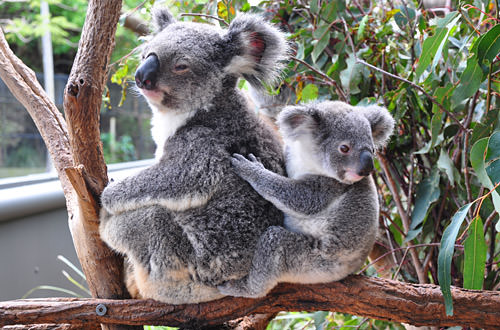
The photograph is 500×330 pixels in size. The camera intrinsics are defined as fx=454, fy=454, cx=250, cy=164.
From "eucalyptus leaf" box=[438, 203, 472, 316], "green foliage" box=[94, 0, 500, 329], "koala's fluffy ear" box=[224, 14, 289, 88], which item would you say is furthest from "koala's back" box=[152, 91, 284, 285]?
"eucalyptus leaf" box=[438, 203, 472, 316]

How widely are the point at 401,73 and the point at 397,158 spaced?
1.51 feet

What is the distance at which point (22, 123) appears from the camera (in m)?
4.34

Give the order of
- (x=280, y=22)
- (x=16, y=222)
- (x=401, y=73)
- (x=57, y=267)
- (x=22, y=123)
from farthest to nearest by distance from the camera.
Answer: (x=22, y=123)
(x=57, y=267)
(x=16, y=222)
(x=280, y=22)
(x=401, y=73)

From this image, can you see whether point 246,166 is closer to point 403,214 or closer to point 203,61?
point 203,61

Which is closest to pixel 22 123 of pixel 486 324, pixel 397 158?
pixel 397 158

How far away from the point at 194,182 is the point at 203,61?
19.4 inches

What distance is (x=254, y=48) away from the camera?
75.5 inches

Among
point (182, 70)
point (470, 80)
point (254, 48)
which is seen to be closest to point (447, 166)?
point (470, 80)

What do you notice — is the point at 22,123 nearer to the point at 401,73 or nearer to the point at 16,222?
the point at 16,222

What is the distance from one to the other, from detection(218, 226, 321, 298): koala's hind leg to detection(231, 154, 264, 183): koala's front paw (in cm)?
22

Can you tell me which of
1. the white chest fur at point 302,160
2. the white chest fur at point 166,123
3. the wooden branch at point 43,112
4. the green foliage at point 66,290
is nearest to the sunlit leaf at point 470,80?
the white chest fur at point 302,160

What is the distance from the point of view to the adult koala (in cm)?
170

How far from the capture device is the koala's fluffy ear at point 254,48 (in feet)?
6.12

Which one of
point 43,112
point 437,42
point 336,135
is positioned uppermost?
point 437,42
